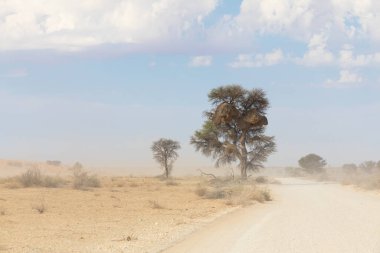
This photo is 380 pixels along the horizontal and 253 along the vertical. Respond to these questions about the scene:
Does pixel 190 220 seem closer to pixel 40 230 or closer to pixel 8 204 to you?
pixel 40 230

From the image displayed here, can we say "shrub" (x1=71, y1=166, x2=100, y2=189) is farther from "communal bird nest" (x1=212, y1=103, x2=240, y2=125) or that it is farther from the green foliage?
"communal bird nest" (x1=212, y1=103, x2=240, y2=125)

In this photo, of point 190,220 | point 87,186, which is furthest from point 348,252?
point 87,186

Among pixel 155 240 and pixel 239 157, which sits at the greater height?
pixel 239 157

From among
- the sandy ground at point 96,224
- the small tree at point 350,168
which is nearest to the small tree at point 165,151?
the small tree at point 350,168

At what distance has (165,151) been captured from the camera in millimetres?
74062

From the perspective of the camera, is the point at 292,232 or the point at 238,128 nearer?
the point at 292,232

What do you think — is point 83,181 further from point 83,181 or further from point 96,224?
point 96,224

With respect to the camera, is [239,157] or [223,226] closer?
[223,226]

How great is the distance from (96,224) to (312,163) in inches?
3083

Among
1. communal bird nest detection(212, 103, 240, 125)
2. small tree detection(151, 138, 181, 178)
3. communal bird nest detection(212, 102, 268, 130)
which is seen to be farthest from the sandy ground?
small tree detection(151, 138, 181, 178)

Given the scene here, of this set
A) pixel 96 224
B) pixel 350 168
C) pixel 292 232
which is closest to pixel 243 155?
pixel 96 224

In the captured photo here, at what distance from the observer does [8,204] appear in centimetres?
2325

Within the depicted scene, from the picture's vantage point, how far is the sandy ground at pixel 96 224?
12.7 m

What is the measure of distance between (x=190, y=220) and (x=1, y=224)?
19.4 ft
